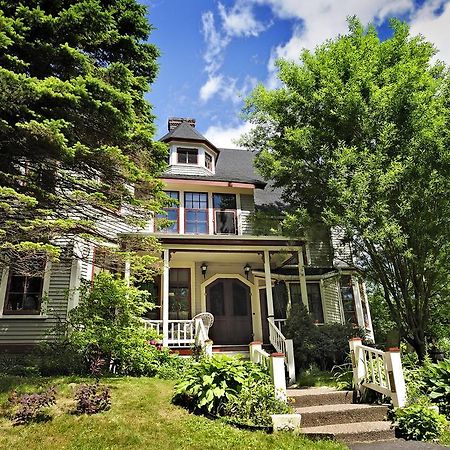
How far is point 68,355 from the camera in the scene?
7660mm

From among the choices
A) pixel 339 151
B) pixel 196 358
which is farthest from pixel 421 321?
pixel 196 358

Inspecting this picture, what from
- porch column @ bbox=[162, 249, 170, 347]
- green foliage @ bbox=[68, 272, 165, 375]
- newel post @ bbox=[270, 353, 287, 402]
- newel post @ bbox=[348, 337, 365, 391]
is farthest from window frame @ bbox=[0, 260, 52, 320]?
newel post @ bbox=[348, 337, 365, 391]

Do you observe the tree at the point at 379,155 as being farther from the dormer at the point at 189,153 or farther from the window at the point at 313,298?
the window at the point at 313,298

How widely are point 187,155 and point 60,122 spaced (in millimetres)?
8071

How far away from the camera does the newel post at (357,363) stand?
21.1 ft

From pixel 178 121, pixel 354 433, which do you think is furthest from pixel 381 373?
pixel 178 121

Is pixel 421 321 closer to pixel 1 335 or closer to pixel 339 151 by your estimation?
pixel 339 151

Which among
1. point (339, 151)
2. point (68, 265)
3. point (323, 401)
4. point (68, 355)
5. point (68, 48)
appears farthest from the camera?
point (68, 265)

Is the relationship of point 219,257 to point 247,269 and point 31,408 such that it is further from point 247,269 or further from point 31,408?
point 31,408

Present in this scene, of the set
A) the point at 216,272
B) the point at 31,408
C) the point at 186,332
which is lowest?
the point at 31,408

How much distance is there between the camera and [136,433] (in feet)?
15.6

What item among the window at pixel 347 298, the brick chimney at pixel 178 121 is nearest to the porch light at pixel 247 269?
the window at pixel 347 298

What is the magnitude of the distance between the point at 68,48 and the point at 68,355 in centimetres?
656

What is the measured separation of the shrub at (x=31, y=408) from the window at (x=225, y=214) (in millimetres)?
8615
